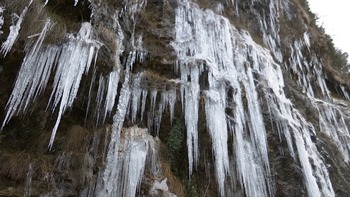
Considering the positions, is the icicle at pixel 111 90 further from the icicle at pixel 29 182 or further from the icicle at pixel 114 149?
the icicle at pixel 29 182

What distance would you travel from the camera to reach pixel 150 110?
7.49m

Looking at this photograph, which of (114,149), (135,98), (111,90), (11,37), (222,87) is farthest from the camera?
(222,87)

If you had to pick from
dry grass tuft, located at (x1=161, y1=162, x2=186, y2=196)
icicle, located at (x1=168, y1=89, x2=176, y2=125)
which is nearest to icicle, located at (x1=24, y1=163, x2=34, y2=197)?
dry grass tuft, located at (x1=161, y1=162, x2=186, y2=196)

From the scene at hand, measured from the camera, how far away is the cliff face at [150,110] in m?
6.12

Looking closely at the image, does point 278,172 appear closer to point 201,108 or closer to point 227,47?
point 201,108

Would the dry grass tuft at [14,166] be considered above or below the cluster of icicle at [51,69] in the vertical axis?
below

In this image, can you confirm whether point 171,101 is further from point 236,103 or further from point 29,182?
point 29,182

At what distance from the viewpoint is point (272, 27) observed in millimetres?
11672

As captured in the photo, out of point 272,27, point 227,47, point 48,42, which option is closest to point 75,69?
point 48,42

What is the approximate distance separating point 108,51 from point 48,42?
3.75 ft

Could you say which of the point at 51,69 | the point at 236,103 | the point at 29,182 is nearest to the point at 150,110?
the point at 236,103

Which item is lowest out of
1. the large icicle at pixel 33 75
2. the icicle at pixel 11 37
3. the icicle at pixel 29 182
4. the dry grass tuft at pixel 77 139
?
the icicle at pixel 29 182

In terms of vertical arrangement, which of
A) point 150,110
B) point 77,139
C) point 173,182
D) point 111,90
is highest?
point 111,90

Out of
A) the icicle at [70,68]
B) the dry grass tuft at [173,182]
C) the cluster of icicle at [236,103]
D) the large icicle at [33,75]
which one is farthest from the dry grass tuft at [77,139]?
the cluster of icicle at [236,103]
